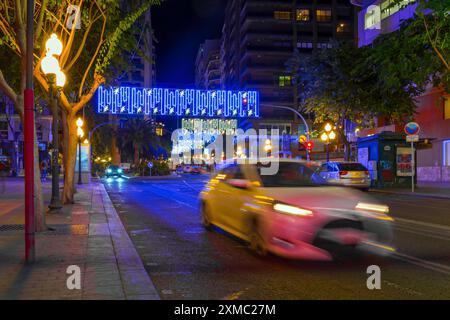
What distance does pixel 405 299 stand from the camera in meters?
6.01

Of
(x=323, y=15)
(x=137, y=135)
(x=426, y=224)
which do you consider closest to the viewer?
(x=426, y=224)

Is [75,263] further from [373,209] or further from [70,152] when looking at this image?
[70,152]

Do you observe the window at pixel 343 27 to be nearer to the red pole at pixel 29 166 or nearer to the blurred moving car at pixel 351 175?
the blurred moving car at pixel 351 175

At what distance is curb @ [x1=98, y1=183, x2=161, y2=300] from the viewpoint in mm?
6059

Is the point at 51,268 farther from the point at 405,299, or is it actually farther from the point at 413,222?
the point at 413,222

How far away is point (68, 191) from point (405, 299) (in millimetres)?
14791

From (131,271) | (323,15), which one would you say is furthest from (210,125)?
(131,271)

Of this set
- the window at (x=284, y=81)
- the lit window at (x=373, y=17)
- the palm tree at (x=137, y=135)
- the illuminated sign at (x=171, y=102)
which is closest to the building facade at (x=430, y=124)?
the lit window at (x=373, y=17)

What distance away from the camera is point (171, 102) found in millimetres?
52062

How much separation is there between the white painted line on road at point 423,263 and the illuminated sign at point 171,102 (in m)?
42.6

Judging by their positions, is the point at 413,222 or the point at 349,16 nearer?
the point at 413,222

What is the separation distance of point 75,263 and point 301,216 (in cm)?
353
